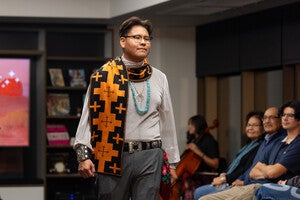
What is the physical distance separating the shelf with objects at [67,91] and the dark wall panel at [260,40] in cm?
154

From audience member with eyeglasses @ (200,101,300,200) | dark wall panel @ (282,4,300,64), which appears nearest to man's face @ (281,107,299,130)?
audience member with eyeglasses @ (200,101,300,200)

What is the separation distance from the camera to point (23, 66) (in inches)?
347

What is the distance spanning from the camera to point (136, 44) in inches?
142

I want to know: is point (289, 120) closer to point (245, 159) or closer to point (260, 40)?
point (245, 159)

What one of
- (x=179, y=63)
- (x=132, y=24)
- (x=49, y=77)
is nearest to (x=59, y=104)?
(x=49, y=77)

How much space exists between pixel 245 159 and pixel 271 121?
49cm

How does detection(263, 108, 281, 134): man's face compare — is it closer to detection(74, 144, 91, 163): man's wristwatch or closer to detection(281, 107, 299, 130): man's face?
detection(281, 107, 299, 130): man's face

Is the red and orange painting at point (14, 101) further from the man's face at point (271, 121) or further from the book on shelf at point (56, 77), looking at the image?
the man's face at point (271, 121)

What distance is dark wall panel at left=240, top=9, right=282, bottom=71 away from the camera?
24.7ft

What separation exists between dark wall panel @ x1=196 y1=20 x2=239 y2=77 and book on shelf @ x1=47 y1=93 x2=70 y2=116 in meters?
1.43

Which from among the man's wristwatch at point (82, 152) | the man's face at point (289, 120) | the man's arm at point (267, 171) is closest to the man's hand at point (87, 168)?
the man's wristwatch at point (82, 152)

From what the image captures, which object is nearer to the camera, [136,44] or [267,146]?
[136,44]

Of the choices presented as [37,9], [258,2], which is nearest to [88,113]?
[258,2]

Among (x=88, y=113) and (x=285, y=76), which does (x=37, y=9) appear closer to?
(x=285, y=76)
